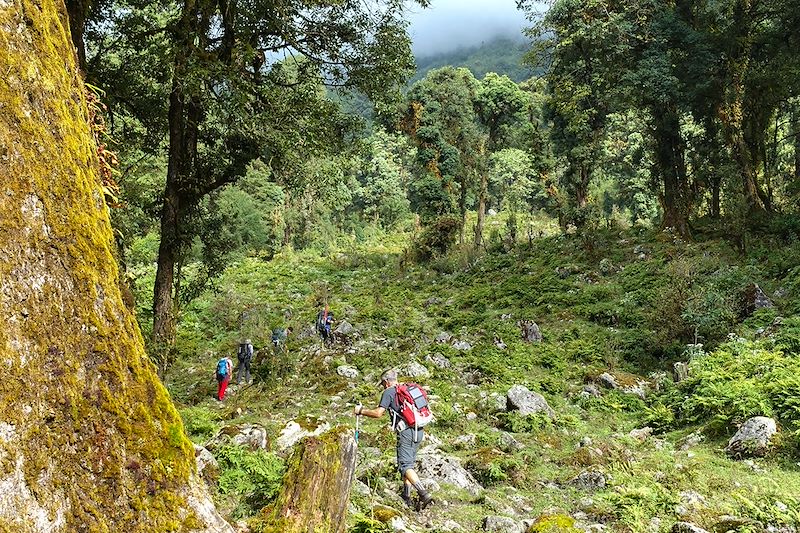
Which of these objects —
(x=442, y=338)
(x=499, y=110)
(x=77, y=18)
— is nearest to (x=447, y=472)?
(x=77, y=18)

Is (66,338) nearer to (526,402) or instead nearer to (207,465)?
(207,465)

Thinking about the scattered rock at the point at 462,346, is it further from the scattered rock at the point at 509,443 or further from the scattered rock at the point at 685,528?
the scattered rock at the point at 685,528

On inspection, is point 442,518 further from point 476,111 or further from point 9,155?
point 476,111

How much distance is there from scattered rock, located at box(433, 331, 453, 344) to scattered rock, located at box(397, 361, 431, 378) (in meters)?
2.49

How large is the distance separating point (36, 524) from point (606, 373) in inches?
435

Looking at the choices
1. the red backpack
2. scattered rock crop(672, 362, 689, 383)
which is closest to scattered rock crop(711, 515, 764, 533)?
the red backpack

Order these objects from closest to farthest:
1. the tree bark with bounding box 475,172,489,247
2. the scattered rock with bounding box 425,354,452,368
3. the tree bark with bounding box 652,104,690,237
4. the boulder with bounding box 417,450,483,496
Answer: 1. the boulder with bounding box 417,450,483,496
2. the scattered rock with bounding box 425,354,452,368
3. the tree bark with bounding box 652,104,690,237
4. the tree bark with bounding box 475,172,489,247

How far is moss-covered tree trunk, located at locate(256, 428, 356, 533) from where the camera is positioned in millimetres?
3895

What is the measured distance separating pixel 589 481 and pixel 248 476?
4146mm

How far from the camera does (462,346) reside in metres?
14.9

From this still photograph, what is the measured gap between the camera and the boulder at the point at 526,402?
9.74 m

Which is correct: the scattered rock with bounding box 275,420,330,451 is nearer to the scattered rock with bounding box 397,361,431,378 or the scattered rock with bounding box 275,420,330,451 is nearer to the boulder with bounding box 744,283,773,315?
the scattered rock with bounding box 397,361,431,378

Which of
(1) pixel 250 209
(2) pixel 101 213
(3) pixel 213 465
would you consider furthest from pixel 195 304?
(2) pixel 101 213

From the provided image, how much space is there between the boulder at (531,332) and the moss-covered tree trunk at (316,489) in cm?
1105
